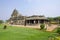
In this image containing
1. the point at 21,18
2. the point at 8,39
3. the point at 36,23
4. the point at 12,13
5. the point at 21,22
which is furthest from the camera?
the point at 12,13

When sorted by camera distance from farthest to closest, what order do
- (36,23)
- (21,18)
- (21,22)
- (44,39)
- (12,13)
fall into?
(12,13) < (21,18) < (21,22) < (36,23) < (44,39)

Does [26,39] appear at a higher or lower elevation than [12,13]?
lower

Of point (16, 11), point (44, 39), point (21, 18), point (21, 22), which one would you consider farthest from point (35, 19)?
point (44, 39)

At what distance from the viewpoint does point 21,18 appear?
7600 centimetres

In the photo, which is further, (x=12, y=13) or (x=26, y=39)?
(x=12, y=13)

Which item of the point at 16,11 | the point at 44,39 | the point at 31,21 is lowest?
the point at 44,39

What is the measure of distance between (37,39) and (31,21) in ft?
→ 116

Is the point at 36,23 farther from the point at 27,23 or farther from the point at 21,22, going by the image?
the point at 21,22

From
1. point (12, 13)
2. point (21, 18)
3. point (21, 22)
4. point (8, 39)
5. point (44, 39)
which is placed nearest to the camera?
point (8, 39)

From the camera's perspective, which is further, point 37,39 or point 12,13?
point 12,13

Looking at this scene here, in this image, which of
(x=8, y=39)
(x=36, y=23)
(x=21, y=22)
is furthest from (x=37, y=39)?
(x=21, y=22)

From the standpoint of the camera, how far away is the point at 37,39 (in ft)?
91.9

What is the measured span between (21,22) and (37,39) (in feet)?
133

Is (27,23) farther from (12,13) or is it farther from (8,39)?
(8,39)
